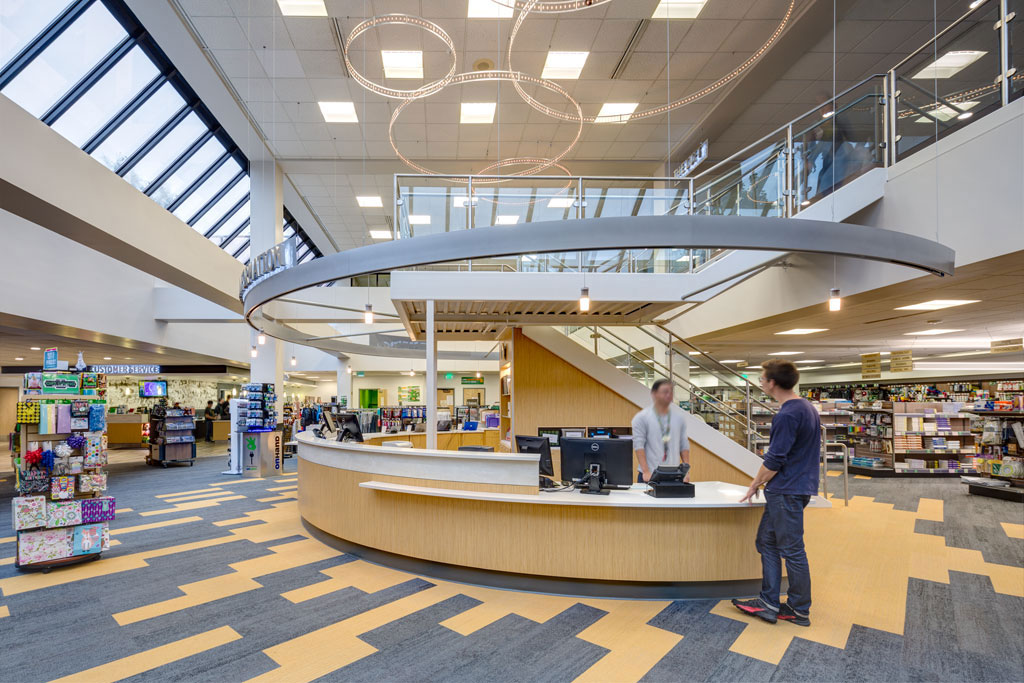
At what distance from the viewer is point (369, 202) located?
44.7 ft

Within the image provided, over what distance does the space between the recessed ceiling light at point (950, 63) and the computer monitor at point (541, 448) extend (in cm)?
543

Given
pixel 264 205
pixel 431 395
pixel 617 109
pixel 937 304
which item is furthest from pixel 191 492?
pixel 937 304

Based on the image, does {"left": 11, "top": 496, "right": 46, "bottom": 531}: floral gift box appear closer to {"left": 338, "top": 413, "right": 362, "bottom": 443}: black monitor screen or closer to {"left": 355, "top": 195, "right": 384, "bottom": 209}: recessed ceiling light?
{"left": 338, "top": 413, "right": 362, "bottom": 443}: black monitor screen

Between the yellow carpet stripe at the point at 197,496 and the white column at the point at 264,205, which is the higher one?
the white column at the point at 264,205

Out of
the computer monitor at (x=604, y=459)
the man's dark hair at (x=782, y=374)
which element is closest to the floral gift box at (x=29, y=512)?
the computer monitor at (x=604, y=459)

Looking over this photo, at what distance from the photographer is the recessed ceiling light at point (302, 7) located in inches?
264

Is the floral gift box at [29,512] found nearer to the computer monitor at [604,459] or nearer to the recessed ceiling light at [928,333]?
the computer monitor at [604,459]

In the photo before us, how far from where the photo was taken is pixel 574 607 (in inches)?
160

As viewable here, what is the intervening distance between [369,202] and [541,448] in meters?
10.5

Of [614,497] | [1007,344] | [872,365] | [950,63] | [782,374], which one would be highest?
[950,63]

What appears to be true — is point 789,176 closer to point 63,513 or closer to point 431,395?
point 431,395

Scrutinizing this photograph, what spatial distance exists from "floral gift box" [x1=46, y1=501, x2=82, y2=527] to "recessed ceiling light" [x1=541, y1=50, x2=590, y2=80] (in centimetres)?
819

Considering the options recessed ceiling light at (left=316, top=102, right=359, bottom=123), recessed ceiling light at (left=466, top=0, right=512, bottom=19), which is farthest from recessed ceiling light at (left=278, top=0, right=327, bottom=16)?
recessed ceiling light at (left=316, top=102, right=359, bottom=123)

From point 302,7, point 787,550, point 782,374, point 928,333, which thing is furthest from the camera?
point 928,333
